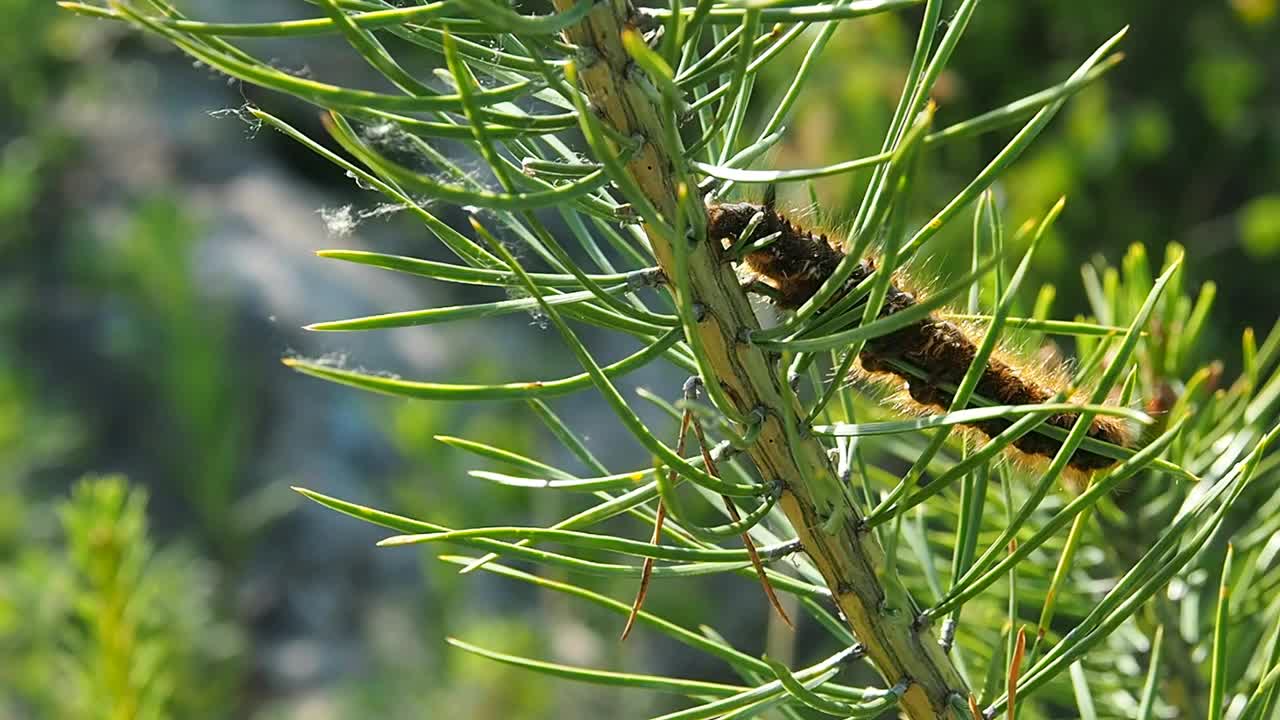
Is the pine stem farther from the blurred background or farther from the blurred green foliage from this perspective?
the blurred background

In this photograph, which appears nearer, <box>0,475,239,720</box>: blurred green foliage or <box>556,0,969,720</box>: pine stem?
<box>556,0,969,720</box>: pine stem

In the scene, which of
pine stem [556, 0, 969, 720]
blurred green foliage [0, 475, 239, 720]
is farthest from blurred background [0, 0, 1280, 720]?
pine stem [556, 0, 969, 720]

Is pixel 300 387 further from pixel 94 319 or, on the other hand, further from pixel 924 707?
pixel 924 707

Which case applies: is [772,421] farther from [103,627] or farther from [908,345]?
[103,627]

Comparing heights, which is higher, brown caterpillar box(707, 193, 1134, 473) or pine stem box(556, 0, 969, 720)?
brown caterpillar box(707, 193, 1134, 473)

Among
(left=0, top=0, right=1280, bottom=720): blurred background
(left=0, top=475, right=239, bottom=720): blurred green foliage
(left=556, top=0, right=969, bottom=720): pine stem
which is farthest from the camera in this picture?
(left=0, top=0, right=1280, bottom=720): blurred background

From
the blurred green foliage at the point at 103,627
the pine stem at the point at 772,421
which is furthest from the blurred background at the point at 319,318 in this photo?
the pine stem at the point at 772,421

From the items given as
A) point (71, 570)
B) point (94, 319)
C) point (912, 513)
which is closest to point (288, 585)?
point (94, 319)

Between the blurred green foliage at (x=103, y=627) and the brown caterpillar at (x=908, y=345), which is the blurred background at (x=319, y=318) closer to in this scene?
the blurred green foliage at (x=103, y=627)
